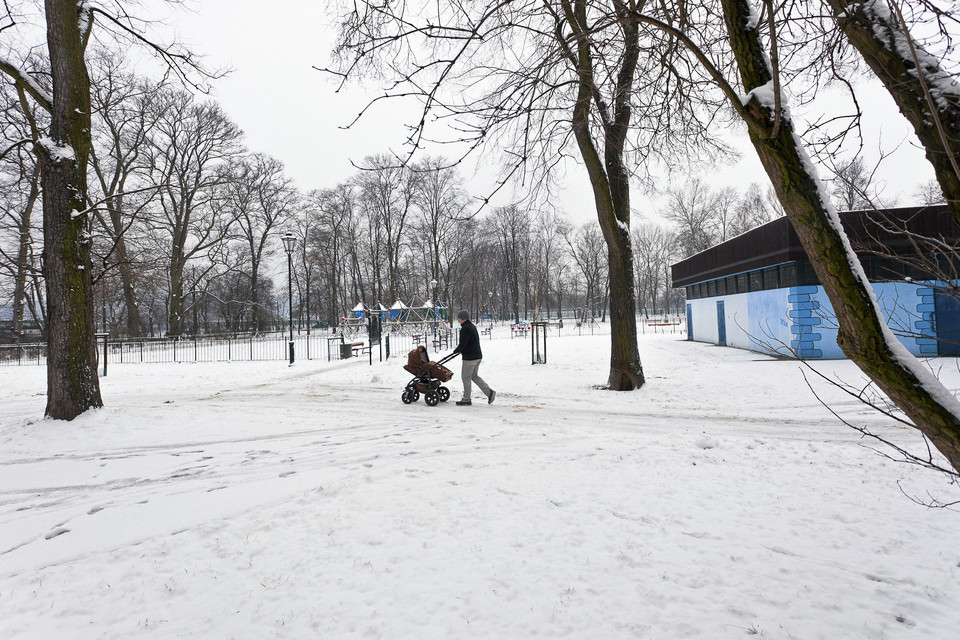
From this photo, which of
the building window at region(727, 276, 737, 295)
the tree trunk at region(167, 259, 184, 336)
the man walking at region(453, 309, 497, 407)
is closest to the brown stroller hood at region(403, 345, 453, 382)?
the man walking at region(453, 309, 497, 407)

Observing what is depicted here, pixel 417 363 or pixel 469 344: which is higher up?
pixel 469 344

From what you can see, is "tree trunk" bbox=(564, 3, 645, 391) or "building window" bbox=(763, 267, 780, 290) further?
"building window" bbox=(763, 267, 780, 290)

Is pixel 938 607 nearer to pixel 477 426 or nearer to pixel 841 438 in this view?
pixel 841 438

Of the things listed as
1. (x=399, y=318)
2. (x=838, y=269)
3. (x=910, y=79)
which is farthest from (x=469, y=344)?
(x=399, y=318)

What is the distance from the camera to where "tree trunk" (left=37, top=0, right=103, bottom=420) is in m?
7.31

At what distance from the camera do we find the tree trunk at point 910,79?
193 cm

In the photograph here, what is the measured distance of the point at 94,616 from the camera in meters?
2.76

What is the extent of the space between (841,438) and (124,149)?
35432 millimetres

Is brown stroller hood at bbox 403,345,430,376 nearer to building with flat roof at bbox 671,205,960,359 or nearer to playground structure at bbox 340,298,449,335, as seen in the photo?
building with flat roof at bbox 671,205,960,359

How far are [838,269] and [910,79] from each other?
34.8 inches

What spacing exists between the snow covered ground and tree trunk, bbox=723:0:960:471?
5.00 feet

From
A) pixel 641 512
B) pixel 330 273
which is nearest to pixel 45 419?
pixel 641 512

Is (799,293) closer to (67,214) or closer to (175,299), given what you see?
(67,214)

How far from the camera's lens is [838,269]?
6.47ft
